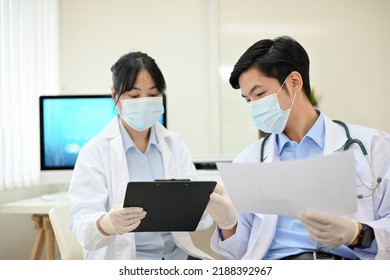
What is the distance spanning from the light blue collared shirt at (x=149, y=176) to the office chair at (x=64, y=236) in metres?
0.17

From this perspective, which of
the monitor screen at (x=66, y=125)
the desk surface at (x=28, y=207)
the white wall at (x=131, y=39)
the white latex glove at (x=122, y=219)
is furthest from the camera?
the monitor screen at (x=66, y=125)

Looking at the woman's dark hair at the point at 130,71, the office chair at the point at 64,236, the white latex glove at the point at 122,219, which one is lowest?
the office chair at the point at 64,236

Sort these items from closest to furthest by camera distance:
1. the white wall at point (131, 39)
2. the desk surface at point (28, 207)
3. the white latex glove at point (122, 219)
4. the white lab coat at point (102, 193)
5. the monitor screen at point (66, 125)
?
the white latex glove at point (122, 219) < the white lab coat at point (102, 193) < the white wall at point (131, 39) < the desk surface at point (28, 207) < the monitor screen at point (66, 125)

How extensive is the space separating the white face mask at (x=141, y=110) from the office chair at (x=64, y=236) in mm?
294

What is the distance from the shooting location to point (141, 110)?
1148 millimetres

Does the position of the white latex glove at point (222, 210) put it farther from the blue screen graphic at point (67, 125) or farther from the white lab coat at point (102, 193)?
the blue screen graphic at point (67, 125)

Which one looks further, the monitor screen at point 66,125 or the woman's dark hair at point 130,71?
the monitor screen at point 66,125

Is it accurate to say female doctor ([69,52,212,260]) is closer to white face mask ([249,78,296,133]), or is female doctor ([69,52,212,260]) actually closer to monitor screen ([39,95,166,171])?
white face mask ([249,78,296,133])

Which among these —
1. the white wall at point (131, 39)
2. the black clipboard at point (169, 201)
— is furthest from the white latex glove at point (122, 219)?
the white wall at point (131, 39)

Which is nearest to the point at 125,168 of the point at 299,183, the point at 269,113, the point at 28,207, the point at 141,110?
the point at 141,110

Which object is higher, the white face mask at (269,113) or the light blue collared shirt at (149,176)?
the white face mask at (269,113)

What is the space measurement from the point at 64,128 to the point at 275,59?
116 centimetres

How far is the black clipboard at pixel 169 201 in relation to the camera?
0.89m

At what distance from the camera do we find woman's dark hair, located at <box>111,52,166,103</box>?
114cm
